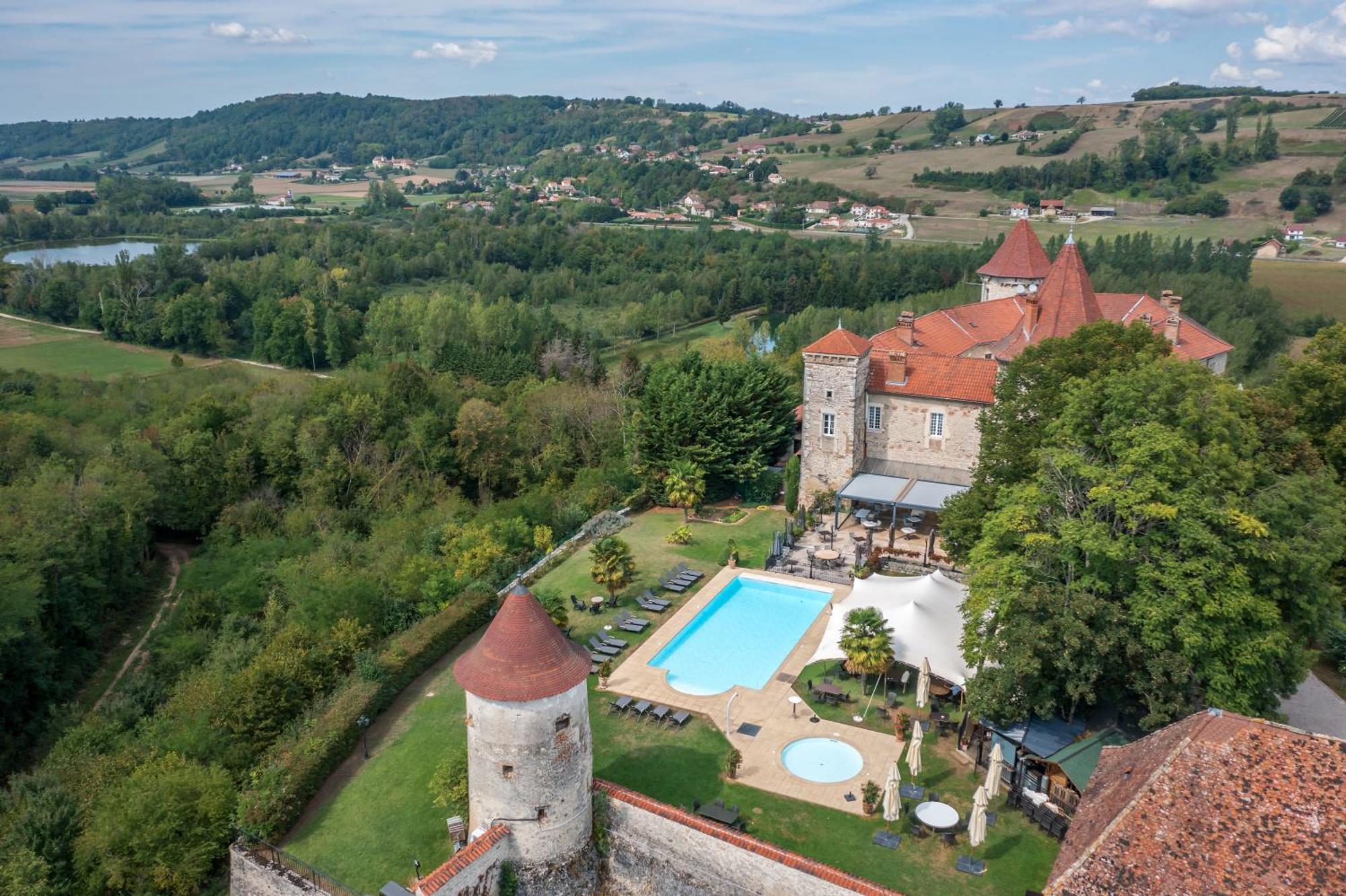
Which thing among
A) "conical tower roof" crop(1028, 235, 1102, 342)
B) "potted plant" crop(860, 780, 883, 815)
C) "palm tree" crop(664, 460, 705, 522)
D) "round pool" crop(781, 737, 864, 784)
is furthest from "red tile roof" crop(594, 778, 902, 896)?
Result: "conical tower roof" crop(1028, 235, 1102, 342)

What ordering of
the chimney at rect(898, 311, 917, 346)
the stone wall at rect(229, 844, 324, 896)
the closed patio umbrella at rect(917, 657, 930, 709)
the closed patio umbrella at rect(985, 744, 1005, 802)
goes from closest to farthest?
the stone wall at rect(229, 844, 324, 896), the closed patio umbrella at rect(985, 744, 1005, 802), the closed patio umbrella at rect(917, 657, 930, 709), the chimney at rect(898, 311, 917, 346)

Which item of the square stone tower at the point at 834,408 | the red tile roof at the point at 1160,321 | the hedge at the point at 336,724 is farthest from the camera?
the red tile roof at the point at 1160,321

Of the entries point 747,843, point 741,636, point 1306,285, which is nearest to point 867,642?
point 741,636

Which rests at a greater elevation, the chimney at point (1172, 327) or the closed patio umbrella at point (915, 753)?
the chimney at point (1172, 327)

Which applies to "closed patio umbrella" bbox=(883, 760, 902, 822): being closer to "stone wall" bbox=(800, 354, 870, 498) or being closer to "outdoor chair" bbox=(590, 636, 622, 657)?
"outdoor chair" bbox=(590, 636, 622, 657)

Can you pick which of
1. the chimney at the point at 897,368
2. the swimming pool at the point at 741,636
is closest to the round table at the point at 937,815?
the swimming pool at the point at 741,636

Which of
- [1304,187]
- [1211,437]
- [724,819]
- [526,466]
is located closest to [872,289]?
[1304,187]

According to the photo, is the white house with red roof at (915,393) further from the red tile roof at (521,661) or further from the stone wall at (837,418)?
the red tile roof at (521,661)
